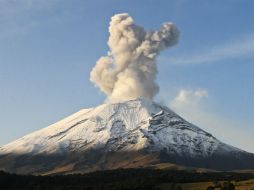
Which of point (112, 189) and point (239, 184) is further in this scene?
point (239, 184)

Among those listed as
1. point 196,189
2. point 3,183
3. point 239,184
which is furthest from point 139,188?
point 3,183

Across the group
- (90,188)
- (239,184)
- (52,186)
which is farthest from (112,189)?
(239,184)

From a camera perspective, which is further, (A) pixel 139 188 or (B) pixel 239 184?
(B) pixel 239 184

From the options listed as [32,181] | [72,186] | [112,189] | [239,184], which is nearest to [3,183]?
[32,181]

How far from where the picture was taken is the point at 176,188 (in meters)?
183

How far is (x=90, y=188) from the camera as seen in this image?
174125mm

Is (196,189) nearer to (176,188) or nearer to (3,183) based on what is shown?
(176,188)

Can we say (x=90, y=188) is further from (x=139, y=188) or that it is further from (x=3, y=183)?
(x=3, y=183)

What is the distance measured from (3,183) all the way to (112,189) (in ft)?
144

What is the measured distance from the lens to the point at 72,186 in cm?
18362

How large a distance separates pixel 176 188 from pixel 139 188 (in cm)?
1543

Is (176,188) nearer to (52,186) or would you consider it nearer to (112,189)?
(112,189)

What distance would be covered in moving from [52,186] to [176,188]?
145 ft

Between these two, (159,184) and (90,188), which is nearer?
(90,188)
